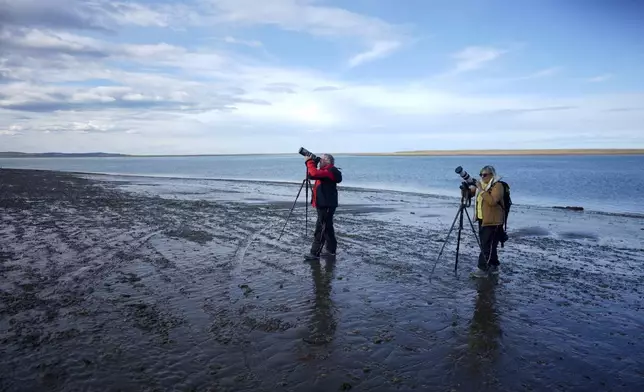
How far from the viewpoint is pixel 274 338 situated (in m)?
5.88

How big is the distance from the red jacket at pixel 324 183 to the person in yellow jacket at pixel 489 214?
2.99 meters

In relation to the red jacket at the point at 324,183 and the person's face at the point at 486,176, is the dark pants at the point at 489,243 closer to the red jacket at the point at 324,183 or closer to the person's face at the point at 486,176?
the person's face at the point at 486,176

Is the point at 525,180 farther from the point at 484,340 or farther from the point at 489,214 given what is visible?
the point at 484,340

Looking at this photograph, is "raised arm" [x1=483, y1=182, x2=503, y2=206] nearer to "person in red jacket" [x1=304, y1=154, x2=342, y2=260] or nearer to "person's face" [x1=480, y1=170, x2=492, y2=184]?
"person's face" [x1=480, y1=170, x2=492, y2=184]

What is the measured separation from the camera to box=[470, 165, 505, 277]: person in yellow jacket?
888cm

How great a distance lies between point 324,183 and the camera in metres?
10.2

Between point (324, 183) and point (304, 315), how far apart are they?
4017mm

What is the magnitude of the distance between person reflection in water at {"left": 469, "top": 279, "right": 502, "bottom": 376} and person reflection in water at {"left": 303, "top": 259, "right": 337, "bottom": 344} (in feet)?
6.04

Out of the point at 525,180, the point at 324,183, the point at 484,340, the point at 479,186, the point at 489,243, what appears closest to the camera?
the point at 484,340

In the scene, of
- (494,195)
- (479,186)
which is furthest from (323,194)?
(494,195)

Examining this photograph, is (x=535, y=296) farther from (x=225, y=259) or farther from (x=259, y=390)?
(x=225, y=259)

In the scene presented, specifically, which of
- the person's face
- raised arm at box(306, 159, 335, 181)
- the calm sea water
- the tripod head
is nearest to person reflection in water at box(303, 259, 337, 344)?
raised arm at box(306, 159, 335, 181)

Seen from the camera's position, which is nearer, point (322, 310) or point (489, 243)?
point (322, 310)

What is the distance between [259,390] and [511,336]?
3562 millimetres
